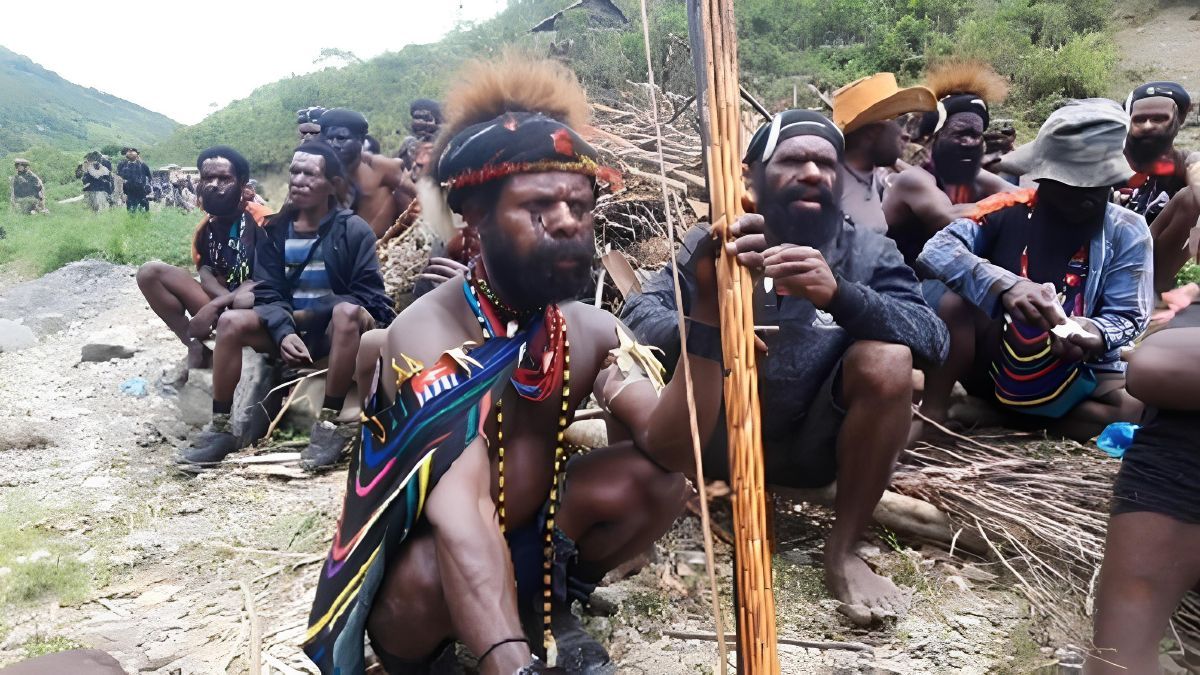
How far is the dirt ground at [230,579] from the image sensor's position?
101 inches

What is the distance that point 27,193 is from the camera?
1984 cm

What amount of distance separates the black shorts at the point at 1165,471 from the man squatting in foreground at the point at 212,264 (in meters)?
5.27

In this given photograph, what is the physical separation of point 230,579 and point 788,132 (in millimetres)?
2911

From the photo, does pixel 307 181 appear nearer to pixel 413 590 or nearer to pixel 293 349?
pixel 293 349

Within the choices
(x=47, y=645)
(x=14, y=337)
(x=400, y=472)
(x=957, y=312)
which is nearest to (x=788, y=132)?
(x=957, y=312)

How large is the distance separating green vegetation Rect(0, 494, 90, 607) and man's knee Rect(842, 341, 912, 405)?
125 inches

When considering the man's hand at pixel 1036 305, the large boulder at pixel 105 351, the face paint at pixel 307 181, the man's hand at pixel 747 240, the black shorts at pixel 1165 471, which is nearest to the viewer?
the man's hand at pixel 747 240

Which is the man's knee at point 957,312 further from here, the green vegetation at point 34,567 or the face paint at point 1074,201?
the green vegetation at point 34,567

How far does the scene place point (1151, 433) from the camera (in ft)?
6.05

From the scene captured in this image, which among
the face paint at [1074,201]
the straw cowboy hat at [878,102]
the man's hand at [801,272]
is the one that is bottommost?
the man's hand at [801,272]

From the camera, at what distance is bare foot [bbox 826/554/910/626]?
261 centimetres

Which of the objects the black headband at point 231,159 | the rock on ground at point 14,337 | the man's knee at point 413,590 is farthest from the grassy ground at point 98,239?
the man's knee at point 413,590

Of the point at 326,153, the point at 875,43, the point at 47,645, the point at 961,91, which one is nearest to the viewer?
the point at 47,645

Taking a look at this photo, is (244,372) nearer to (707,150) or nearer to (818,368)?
(818,368)
